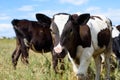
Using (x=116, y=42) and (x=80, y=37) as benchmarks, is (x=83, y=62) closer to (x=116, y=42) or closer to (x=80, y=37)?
(x=80, y=37)

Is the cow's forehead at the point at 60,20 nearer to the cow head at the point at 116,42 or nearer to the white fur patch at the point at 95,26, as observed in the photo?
the white fur patch at the point at 95,26

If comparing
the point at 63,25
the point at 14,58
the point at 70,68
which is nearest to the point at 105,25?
the point at 70,68

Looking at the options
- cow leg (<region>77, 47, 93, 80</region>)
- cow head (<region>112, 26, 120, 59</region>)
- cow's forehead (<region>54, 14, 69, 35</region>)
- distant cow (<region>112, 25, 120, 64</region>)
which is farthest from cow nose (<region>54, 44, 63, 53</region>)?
cow head (<region>112, 26, 120, 59</region>)

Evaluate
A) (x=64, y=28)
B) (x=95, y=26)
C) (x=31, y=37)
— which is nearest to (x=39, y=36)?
(x=31, y=37)

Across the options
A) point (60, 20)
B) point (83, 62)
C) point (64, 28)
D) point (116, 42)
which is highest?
point (60, 20)

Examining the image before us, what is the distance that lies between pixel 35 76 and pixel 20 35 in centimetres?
643

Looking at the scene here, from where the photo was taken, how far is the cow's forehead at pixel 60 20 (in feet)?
25.6

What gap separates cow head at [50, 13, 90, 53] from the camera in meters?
7.63

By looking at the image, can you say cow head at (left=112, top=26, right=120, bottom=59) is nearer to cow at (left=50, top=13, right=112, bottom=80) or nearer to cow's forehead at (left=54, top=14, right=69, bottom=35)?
cow at (left=50, top=13, right=112, bottom=80)

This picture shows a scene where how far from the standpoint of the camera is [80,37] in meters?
8.56

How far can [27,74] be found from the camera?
7820 mm

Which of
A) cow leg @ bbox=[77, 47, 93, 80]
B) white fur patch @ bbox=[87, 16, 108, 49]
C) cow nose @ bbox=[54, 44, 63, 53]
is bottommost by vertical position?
cow leg @ bbox=[77, 47, 93, 80]

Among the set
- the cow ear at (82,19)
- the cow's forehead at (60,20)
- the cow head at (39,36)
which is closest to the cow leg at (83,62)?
the cow ear at (82,19)

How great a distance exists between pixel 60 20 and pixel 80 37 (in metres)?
0.78
